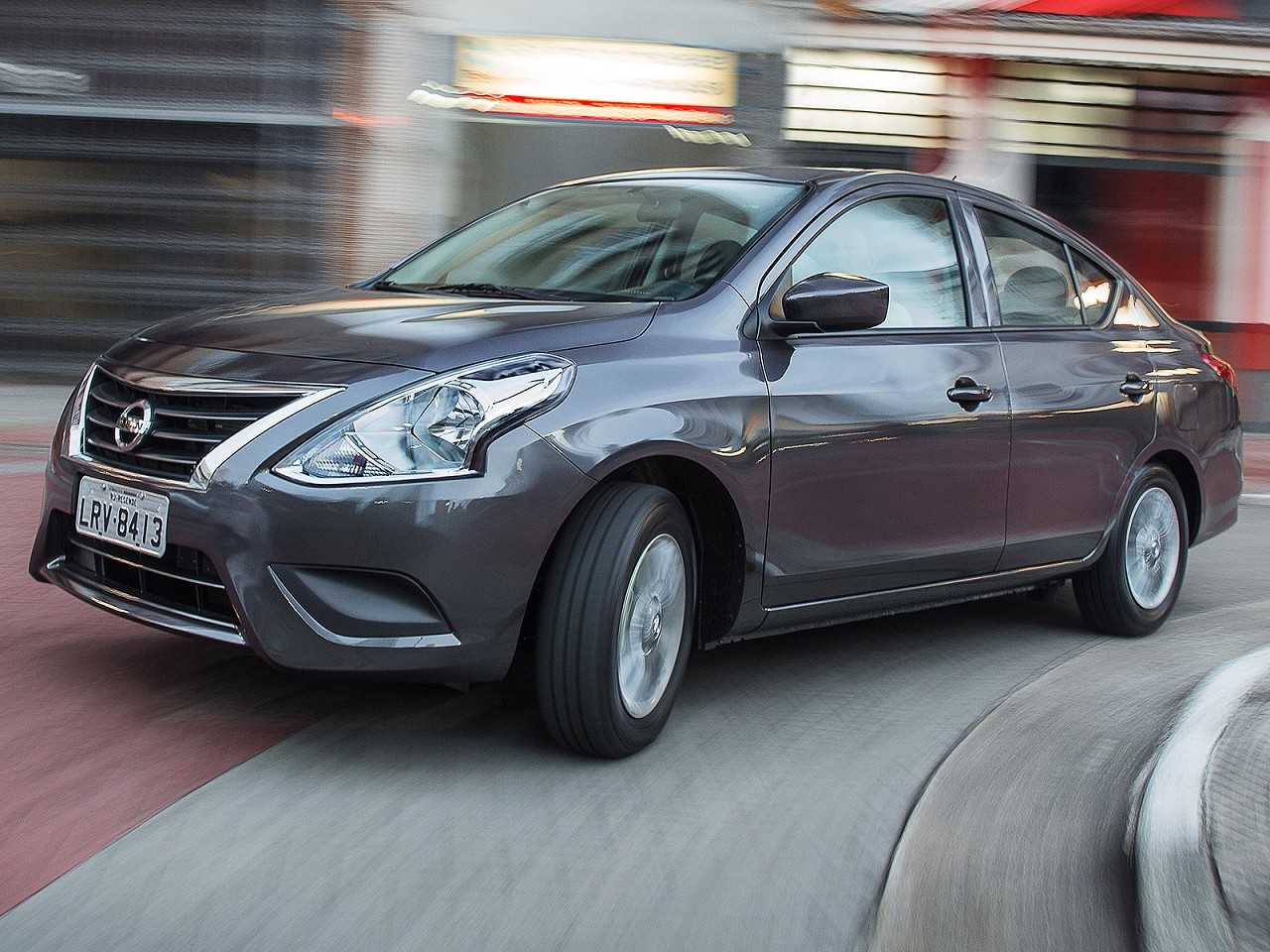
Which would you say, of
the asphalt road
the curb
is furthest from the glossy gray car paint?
the curb

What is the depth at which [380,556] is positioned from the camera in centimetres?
364

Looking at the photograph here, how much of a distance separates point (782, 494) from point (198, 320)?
1569 mm

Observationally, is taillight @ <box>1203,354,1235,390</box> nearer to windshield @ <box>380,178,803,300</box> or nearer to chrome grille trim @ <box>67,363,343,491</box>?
windshield @ <box>380,178,803,300</box>

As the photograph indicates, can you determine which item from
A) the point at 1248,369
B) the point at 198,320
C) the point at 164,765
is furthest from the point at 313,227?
the point at 164,765

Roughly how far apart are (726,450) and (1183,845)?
1.40 metres

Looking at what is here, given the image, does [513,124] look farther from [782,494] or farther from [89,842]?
[89,842]

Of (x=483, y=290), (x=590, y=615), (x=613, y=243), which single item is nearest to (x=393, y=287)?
(x=483, y=290)

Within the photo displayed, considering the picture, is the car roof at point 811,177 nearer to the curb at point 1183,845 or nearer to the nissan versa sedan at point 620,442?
the nissan versa sedan at point 620,442

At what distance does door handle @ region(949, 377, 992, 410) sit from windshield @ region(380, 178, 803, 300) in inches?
28.7

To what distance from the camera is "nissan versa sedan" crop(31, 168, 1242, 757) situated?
12.1 feet

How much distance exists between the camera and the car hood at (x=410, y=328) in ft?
12.6

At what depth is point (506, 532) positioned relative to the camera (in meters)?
3.70

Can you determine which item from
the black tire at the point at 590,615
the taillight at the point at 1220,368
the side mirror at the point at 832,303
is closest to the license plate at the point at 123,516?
the black tire at the point at 590,615

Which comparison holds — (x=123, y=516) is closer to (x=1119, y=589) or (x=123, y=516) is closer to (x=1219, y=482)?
(x=1119, y=589)
